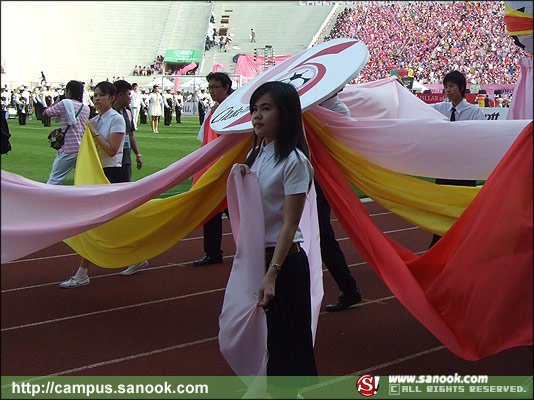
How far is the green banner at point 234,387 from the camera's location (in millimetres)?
3662

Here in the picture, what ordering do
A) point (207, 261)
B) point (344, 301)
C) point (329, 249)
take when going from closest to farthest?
point (329, 249) < point (344, 301) < point (207, 261)

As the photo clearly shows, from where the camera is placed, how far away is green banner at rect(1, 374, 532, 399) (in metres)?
3.66

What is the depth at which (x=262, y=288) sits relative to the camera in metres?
3.22

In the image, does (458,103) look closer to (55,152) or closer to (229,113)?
(229,113)

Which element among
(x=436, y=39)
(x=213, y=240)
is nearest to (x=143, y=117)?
(x=436, y=39)

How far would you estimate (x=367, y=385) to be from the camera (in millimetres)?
3844

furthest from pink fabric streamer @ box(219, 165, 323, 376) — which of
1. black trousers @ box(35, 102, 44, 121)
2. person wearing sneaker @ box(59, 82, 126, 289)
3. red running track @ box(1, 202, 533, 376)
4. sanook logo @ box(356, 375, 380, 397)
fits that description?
black trousers @ box(35, 102, 44, 121)

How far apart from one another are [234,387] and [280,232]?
1148mm

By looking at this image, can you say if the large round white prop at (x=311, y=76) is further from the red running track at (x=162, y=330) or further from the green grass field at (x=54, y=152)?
the green grass field at (x=54, y=152)

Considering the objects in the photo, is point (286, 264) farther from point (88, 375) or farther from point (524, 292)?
point (88, 375)

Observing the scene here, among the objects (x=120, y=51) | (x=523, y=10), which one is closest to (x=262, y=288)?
(x=523, y=10)

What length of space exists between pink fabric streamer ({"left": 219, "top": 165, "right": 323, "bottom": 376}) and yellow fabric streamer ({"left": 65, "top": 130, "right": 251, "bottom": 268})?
58.8 inches

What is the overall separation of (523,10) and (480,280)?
1375 millimetres

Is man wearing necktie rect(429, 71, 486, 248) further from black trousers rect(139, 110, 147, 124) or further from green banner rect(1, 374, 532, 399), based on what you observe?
black trousers rect(139, 110, 147, 124)
